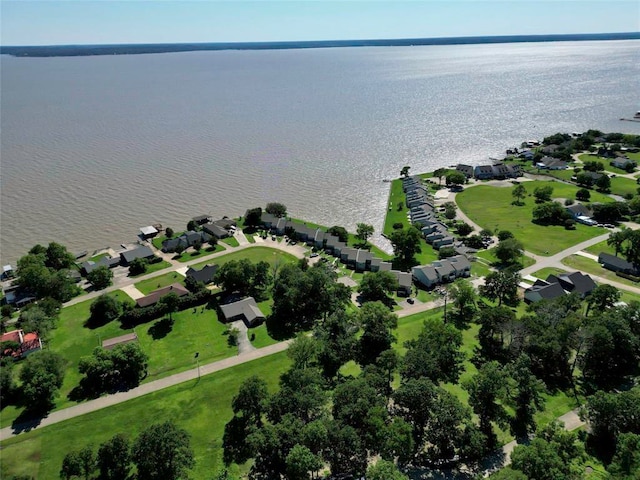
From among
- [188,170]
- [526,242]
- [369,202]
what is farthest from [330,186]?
[526,242]

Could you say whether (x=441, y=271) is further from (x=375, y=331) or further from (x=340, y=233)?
(x=340, y=233)

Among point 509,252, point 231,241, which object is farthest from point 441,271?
point 231,241

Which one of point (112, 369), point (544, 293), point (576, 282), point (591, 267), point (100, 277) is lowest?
point (591, 267)

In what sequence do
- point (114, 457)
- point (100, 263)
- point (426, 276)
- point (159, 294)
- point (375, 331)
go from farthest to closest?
point (100, 263) < point (426, 276) < point (159, 294) < point (375, 331) < point (114, 457)

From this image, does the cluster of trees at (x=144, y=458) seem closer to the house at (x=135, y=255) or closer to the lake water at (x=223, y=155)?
the house at (x=135, y=255)

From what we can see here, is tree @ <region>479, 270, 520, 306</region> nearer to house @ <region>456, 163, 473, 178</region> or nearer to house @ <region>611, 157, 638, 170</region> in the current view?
house @ <region>456, 163, 473, 178</region>

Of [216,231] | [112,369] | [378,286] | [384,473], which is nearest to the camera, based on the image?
[384,473]

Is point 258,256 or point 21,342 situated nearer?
point 21,342
